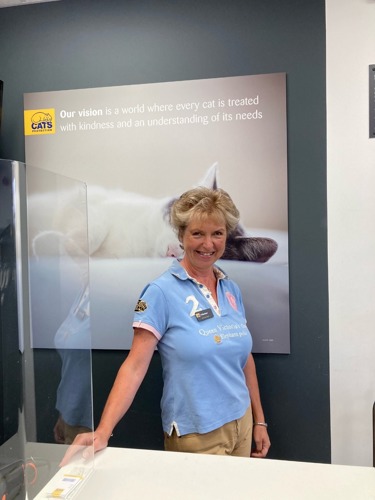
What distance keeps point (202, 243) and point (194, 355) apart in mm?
406

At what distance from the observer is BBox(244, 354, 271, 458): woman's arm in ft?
6.04

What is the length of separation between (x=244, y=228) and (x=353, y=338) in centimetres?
65

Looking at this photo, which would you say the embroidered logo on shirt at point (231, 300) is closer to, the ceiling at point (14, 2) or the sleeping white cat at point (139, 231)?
the sleeping white cat at point (139, 231)

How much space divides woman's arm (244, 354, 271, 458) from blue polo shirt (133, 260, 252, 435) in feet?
0.73

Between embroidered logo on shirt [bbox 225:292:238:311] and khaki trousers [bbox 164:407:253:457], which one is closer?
khaki trousers [bbox 164:407:253:457]

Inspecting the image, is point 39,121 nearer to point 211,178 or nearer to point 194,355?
point 211,178

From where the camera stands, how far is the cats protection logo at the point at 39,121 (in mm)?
2098

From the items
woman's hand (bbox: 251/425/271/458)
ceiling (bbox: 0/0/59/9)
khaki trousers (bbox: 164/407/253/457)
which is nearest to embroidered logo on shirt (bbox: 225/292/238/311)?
khaki trousers (bbox: 164/407/253/457)

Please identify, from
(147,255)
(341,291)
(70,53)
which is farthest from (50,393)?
(70,53)

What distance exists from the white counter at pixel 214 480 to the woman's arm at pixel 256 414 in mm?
744

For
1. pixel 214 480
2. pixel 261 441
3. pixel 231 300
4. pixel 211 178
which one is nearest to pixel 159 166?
pixel 211 178

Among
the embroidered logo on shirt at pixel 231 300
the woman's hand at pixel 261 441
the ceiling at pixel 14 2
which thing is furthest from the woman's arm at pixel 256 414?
the ceiling at pixel 14 2

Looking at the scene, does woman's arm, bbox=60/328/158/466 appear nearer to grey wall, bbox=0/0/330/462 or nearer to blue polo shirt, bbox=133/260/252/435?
blue polo shirt, bbox=133/260/252/435

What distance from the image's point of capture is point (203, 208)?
5.58 ft
